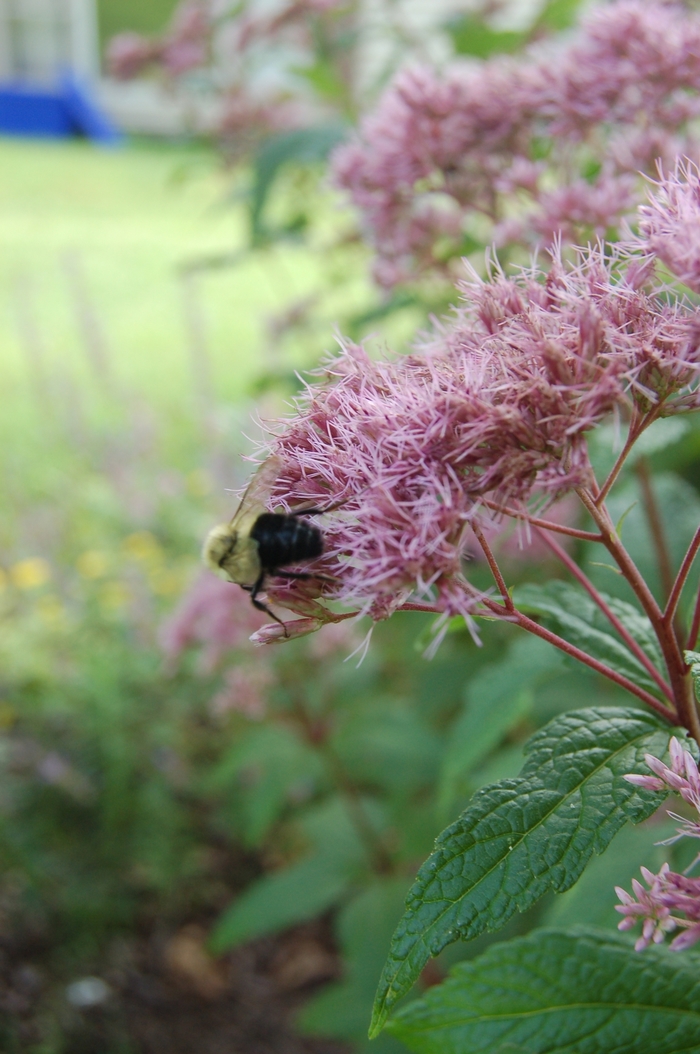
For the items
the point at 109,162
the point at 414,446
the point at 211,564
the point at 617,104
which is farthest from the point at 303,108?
the point at 109,162

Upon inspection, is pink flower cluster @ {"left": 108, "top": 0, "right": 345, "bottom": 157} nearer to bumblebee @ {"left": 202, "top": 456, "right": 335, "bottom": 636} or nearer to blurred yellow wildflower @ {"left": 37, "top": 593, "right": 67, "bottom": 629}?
blurred yellow wildflower @ {"left": 37, "top": 593, "right": 67, "bottom": 629}

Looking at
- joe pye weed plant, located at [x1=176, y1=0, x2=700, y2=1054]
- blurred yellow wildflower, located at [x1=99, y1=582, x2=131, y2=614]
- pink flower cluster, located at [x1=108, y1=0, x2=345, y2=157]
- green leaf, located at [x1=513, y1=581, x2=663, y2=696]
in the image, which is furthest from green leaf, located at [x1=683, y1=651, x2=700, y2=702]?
blurred yellow wildflower, located at [x1=99, y1=582, x2=131, y2=614]

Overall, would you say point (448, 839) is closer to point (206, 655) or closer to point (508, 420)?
point (508, 420)

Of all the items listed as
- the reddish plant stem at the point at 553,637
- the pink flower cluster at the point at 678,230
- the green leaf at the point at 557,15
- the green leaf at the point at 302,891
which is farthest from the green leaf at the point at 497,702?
the green leaf at the point at 557,15

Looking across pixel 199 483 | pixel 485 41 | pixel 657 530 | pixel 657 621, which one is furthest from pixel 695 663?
pixel 199 483

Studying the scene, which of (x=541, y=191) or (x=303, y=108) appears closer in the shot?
(x=541, y=191)

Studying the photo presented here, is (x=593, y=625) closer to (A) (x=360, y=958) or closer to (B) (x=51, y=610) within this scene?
(A) (x=360, y=958)
